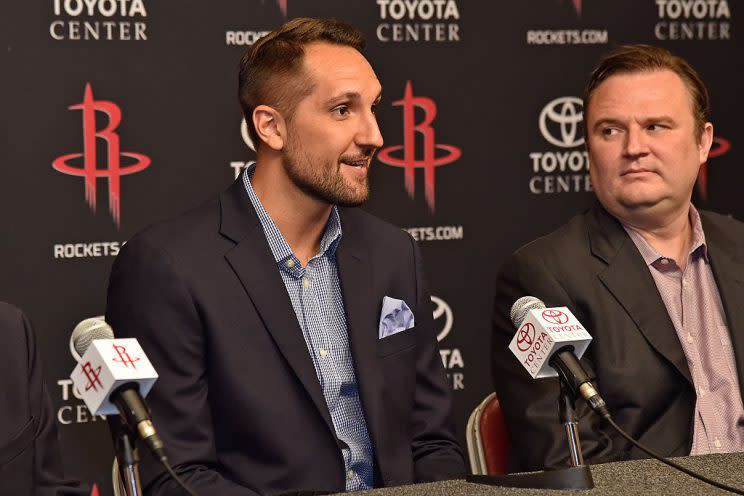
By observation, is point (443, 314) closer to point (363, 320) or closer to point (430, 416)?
point (430, 416)

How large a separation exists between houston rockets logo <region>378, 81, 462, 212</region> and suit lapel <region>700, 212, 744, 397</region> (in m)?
1.46

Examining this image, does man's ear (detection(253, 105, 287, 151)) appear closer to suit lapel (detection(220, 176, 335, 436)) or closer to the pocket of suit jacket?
suit lapel (detection(220, 176, 335, 436))

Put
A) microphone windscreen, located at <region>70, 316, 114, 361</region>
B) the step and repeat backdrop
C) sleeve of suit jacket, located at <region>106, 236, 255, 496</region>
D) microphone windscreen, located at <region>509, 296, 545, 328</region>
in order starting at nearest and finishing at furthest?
microphone windscreen, located at <region>70, 316, 114, 361</region> < microphone windscreen, located at <region>509, 296, 545, 328</region> < sleeve of suit jacket, located at <region>106, 236, 255, 496</region> < the step and repeat backdrop

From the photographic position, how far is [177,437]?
2619 millimetres

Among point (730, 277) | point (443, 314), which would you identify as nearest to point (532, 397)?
point (730, 277)

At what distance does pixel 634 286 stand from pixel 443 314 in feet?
5.33

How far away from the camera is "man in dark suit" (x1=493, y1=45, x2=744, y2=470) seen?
3004 mm

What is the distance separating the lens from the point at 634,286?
10.3 feet

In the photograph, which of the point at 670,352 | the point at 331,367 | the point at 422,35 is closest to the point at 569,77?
the point at 422,35

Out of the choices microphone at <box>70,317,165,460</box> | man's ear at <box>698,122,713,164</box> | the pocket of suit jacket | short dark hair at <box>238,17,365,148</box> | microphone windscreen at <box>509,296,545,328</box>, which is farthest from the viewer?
man's ear at <box>698,122,713,164</box>

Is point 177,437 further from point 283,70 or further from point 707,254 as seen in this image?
point 707,254

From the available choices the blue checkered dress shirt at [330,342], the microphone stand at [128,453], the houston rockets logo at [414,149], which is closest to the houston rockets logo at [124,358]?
the microphone stand at [128,453]

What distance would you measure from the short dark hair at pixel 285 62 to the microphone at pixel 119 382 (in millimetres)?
1351

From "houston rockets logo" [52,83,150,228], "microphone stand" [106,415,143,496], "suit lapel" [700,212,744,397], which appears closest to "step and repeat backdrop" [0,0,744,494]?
"houston rockets logo" [52,83,150,228]
